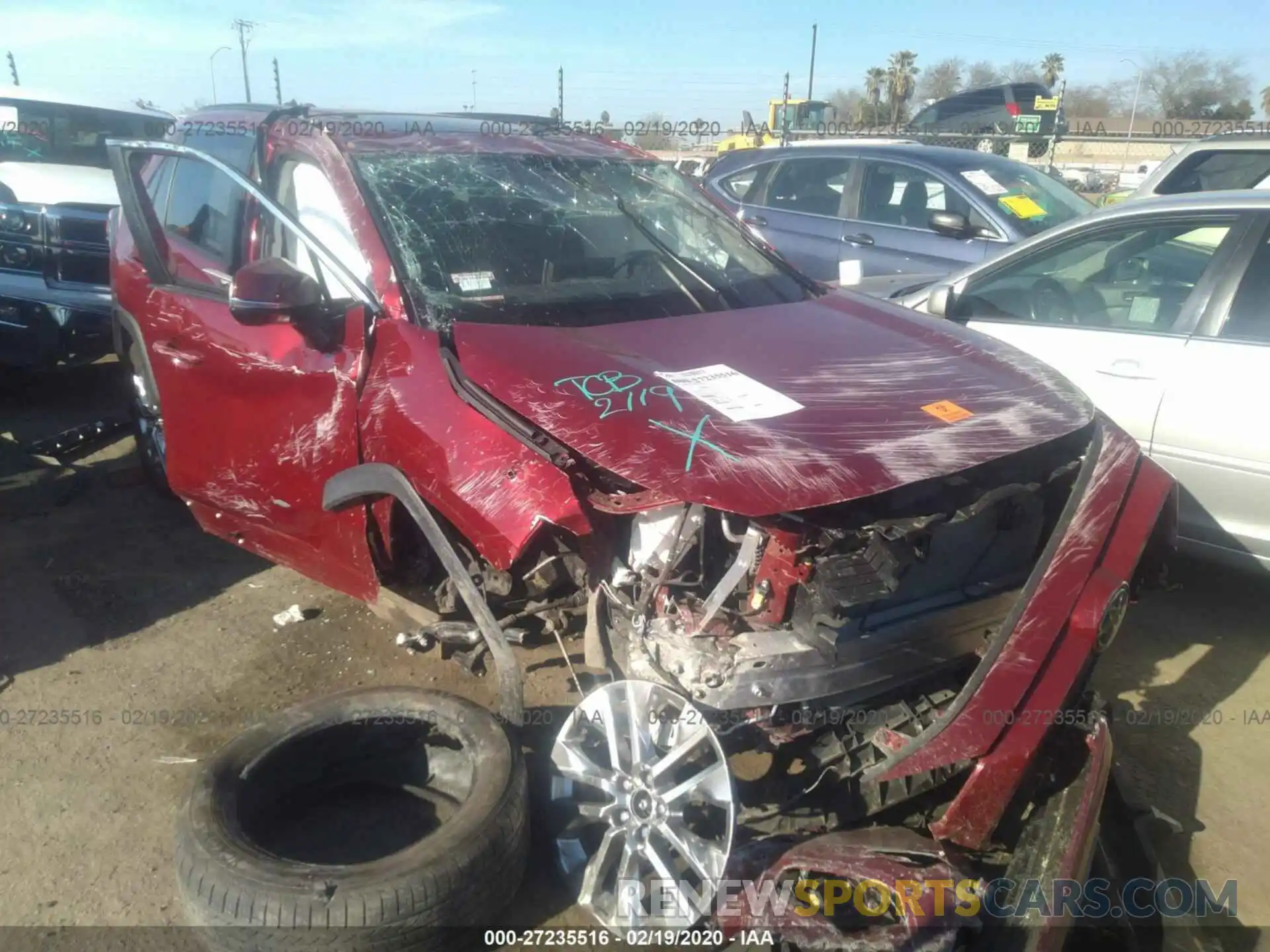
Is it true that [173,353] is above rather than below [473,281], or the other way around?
below

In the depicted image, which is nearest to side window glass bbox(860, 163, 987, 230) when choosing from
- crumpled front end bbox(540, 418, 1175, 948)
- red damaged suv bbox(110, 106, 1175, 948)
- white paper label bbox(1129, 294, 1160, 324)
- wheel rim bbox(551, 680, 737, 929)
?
white paper label bbox(1129, 294, 1160, 324)

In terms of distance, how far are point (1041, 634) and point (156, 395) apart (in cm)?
356

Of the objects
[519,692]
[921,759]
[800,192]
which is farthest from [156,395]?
[800,192]

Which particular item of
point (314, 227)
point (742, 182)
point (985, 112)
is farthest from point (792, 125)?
point (314, 227)

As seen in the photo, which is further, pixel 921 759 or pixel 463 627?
pixel 463 627

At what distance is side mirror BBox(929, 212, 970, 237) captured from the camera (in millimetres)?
Answer: 5660

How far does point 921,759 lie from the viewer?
82.7 inches

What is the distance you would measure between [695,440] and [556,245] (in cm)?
132

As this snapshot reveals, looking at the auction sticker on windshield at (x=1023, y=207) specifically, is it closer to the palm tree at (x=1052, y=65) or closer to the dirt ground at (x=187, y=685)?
the dirt ground at (x=187, y=685)

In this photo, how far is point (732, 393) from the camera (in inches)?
98.7

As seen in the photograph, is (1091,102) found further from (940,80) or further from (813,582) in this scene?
(813,582)

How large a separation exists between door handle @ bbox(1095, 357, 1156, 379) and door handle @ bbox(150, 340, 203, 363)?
3546 mm

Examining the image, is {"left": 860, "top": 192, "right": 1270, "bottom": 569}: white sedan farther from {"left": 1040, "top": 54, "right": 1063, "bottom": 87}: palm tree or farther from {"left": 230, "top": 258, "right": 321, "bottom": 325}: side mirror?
{"left": 1040, "top": 54, "right": 1063, "bottom": 87}: palm tree

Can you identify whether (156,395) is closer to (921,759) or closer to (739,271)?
(739,271)
